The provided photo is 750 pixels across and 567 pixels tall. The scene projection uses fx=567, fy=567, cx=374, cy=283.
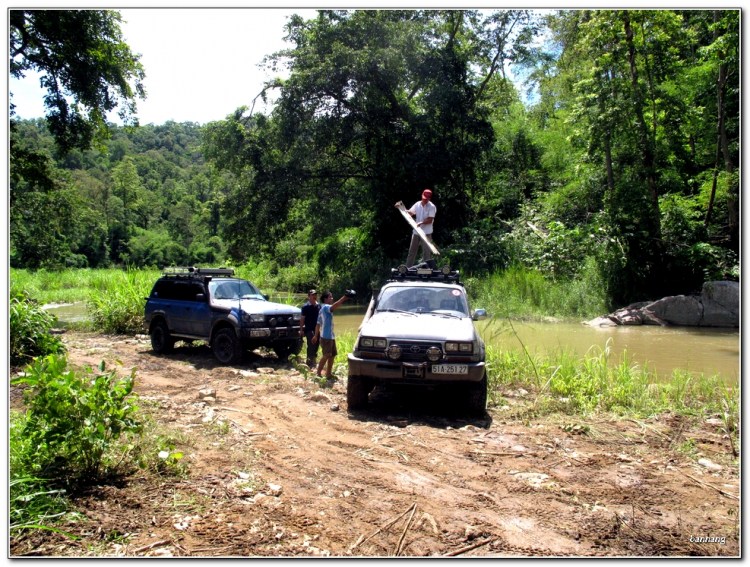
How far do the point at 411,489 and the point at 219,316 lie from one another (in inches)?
300

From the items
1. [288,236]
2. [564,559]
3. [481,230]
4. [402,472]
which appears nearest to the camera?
[564,559]

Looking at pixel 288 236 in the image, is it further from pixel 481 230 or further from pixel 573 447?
pixel 573 447

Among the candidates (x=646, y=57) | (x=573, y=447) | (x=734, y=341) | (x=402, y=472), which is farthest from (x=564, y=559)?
(x=646, y=57)

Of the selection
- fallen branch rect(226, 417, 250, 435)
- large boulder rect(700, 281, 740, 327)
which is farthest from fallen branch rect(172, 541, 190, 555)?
large boulder rect(700, 281, 740, 327)

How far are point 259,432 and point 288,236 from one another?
22.2m

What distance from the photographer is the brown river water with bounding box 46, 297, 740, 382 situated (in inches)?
471

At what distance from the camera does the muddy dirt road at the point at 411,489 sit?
390 cm

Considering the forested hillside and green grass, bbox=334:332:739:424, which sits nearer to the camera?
green grass, bbox=334:332:739:424

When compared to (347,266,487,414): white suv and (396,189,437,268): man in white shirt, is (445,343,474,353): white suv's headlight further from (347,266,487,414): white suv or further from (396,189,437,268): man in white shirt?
(396,189,437,268): man in white shirt

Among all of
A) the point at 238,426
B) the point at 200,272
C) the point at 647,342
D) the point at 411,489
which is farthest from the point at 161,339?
the point at 647,342

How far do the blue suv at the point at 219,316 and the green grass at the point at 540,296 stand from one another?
32.6 ft

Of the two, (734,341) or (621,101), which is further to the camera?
(621,101)

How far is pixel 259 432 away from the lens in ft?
21.2

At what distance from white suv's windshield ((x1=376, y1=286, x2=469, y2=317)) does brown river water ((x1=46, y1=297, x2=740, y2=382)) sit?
224 centimetres
